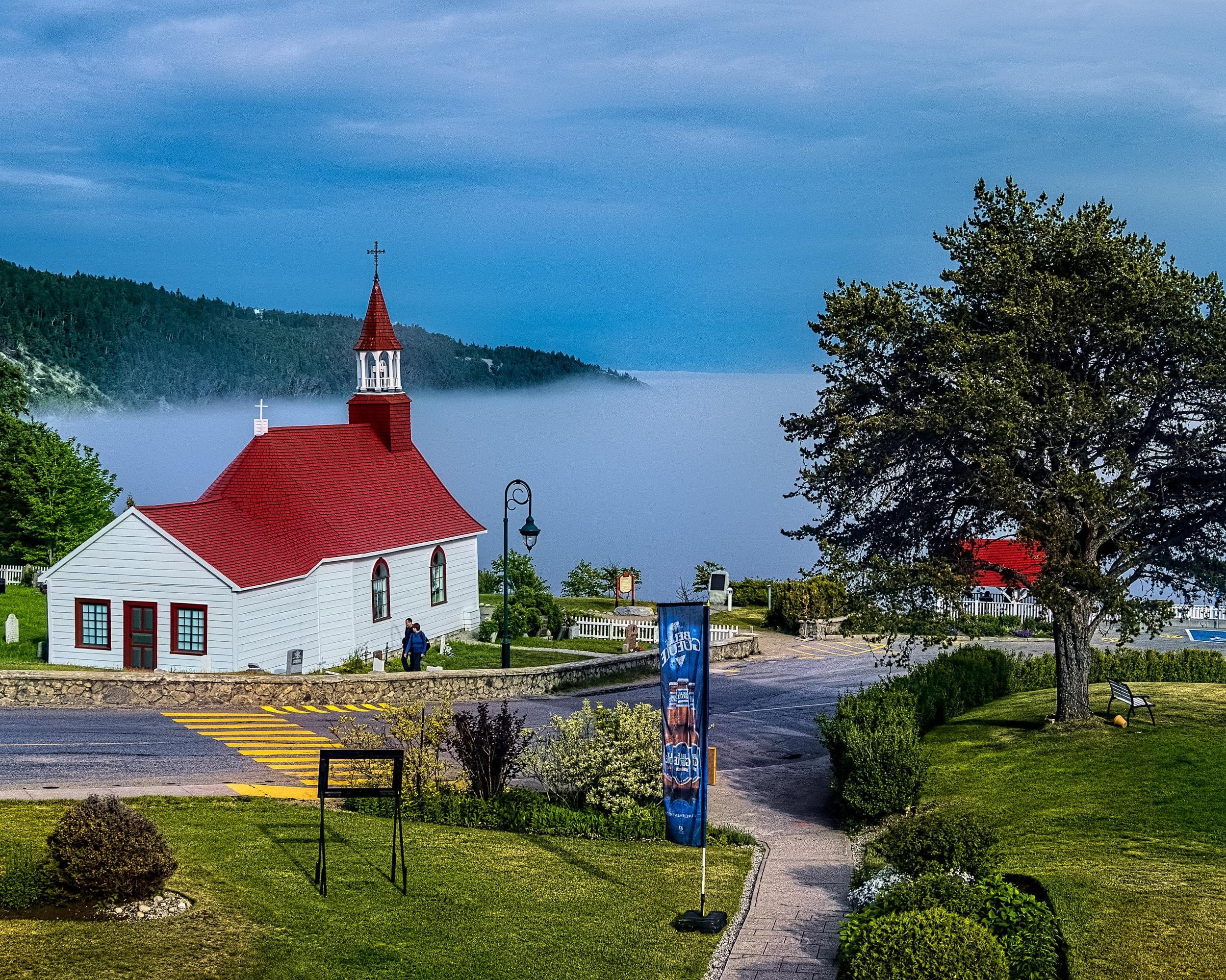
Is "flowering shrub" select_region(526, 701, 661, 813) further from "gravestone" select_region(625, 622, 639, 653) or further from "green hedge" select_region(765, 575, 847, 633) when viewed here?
"green hedge" select_region(765, 575, 847, 633)

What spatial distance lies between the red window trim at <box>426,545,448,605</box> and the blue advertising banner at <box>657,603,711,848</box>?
2735 centimetres

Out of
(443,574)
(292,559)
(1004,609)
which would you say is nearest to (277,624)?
(292,559)

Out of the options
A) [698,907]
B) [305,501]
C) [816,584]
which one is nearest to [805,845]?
[698,907]

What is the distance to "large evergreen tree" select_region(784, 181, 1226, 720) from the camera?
25547 millimetres

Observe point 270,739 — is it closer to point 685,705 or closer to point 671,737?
point 671,737

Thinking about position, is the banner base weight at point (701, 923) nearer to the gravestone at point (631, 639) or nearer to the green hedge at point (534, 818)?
the green hedge at point (534, 818)

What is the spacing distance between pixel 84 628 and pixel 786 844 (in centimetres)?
2238

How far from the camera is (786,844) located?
22.0m

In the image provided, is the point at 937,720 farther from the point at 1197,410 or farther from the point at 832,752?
the point at 1197,410

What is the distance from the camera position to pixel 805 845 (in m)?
21.9

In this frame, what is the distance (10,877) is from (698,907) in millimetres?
8447

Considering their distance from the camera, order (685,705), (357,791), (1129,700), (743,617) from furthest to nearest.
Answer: (743,617)
(1129,700)
(685,705)
(357,791)

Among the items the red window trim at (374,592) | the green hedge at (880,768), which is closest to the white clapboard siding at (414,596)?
the red window trim at (374,592)

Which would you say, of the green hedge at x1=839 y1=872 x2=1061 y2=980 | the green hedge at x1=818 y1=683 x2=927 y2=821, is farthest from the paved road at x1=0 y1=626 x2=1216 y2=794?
the green hedge at x1=839 y1=872 x2=1061 y2=980
